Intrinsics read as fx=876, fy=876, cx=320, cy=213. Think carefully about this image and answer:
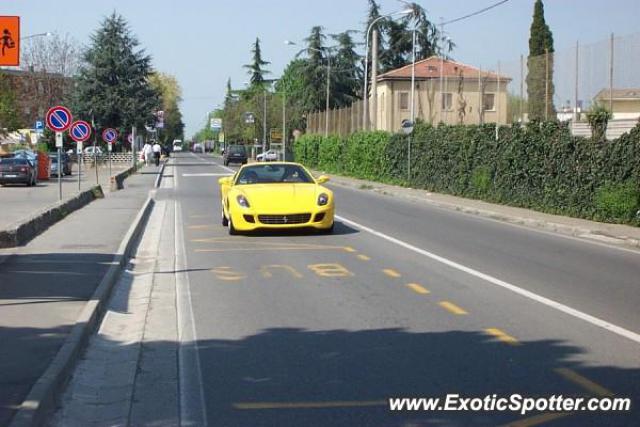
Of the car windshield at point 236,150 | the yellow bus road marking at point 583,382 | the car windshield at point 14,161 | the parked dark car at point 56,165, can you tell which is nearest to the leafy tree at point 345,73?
the car windshield at point 236,150

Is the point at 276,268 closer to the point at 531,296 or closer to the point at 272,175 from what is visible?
the point at 531,296

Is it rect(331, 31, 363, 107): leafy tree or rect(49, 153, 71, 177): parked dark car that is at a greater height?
rect(331, 31, 363, 107): leafy tree

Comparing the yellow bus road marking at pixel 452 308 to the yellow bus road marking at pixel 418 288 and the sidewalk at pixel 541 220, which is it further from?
the sidewalk at pixel 541 220

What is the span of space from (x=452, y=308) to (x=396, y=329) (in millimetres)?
1215

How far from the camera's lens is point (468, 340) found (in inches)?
301

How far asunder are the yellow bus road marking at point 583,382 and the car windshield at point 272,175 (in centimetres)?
1118

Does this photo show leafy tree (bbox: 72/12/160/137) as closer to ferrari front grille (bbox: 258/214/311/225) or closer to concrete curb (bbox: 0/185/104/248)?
concrete curb (bbox: 0/185/104/248)

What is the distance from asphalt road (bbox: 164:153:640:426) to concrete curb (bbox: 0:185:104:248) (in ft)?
8.81

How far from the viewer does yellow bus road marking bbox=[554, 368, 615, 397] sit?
5980mm

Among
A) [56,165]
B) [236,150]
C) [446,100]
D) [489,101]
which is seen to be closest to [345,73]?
[236,150]

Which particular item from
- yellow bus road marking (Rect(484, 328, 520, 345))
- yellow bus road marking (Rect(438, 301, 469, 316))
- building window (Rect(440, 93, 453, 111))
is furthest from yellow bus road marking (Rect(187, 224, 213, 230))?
building window (Rect(440, 93, 453, 111))

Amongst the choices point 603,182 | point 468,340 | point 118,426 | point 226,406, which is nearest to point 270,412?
point 226,406

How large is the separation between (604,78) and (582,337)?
16671 millimetres

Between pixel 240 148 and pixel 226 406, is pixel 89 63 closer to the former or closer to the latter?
pixel 240 148
